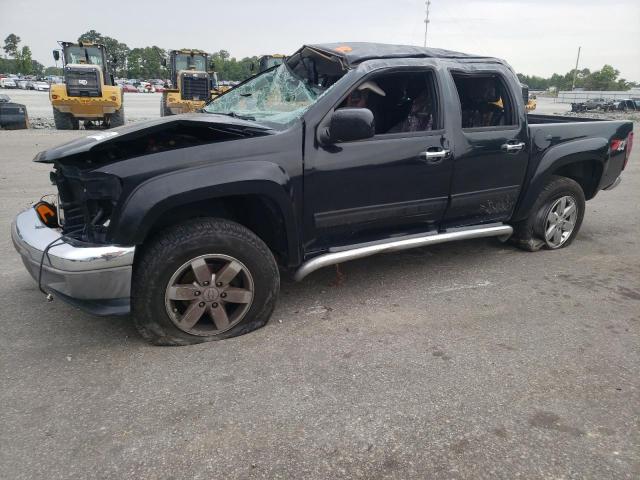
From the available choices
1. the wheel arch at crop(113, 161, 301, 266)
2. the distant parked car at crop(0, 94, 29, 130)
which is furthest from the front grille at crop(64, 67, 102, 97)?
the wheel arch at crop(113, 161, 301, 266)

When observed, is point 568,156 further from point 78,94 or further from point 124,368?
point 78,94

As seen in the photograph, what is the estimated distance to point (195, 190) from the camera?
2848 mm

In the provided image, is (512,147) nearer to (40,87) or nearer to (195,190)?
(195,190)

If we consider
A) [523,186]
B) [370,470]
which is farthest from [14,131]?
[370,470]

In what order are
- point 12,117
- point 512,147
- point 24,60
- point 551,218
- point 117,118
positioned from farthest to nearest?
point 24,60 → point 117,118 → point 12,117 → point 551,218 → point 512,147

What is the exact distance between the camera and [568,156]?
4.61 metres

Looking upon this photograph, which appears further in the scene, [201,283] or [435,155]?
[435,155]

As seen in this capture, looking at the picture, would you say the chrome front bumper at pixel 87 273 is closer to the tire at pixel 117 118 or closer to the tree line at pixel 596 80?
the tire at pixel 117 118

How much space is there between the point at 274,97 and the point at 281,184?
3.72 feet

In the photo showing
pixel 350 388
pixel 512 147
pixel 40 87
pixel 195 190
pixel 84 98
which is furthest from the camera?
pixel 40 87

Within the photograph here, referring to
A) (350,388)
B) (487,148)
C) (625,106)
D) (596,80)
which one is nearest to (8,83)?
(625,106)

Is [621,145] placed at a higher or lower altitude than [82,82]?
lower

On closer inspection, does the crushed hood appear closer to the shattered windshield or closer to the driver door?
the shattered windshield

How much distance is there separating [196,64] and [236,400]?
749 inches
